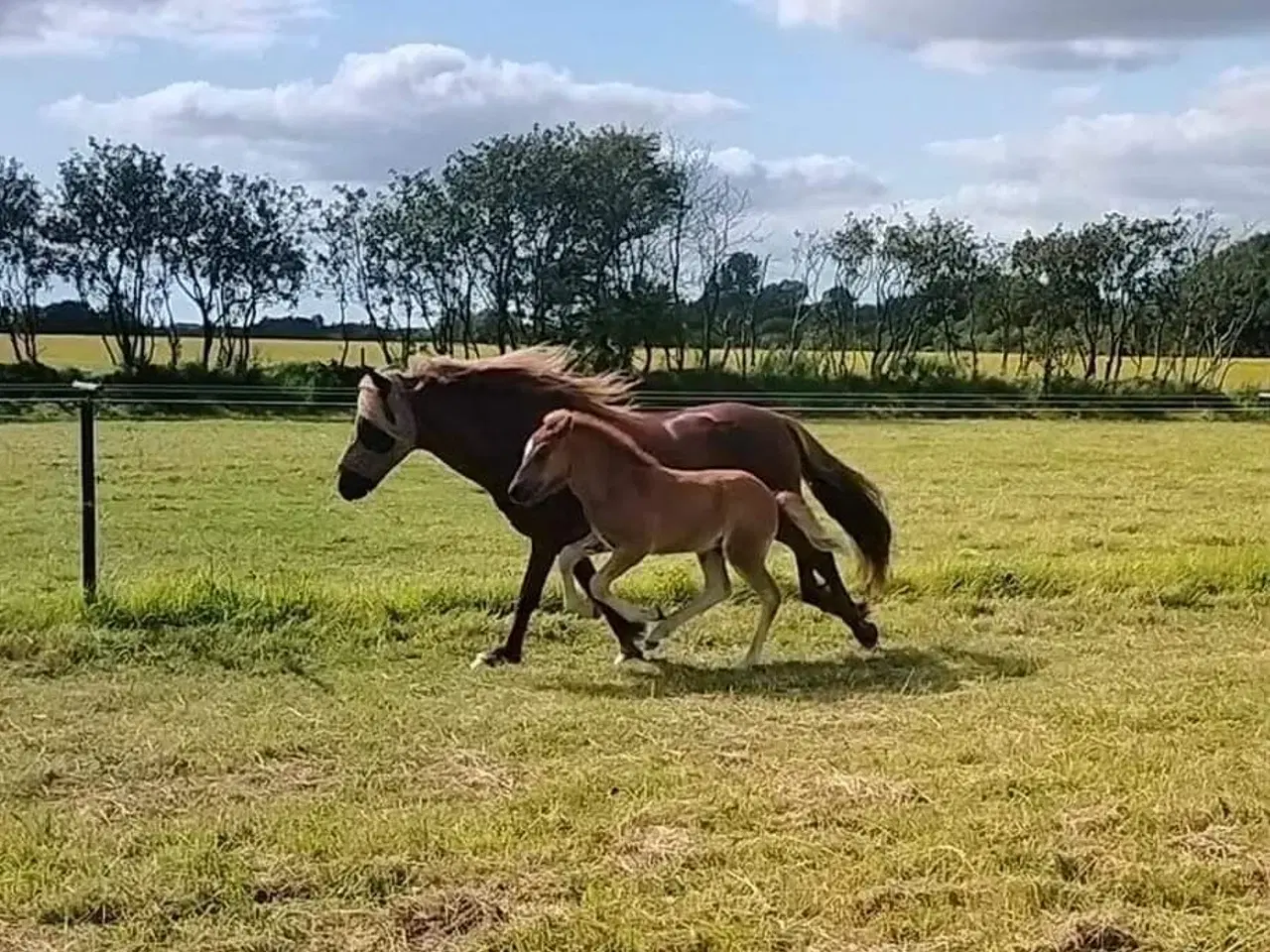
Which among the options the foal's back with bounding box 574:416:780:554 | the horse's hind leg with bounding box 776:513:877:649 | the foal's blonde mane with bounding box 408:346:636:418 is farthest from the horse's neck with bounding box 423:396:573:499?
the horse's hind leg with bounding box 776:513:877:649

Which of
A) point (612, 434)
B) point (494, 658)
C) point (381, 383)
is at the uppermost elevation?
point (381, 383)

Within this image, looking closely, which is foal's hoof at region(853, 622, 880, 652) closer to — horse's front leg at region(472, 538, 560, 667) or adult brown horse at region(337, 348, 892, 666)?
adult brown horse at region(337, 348, 892, 666)

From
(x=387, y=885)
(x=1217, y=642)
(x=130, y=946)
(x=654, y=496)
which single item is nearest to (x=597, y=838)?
(x=387, y=885)

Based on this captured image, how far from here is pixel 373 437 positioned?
7.77m

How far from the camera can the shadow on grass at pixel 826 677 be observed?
21.4 ft

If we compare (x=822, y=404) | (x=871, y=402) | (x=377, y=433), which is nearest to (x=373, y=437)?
(x=377, y=433)

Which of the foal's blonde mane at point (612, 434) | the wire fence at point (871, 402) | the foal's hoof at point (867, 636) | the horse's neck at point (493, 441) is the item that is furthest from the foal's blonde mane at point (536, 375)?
the wire fence at point (871, 402)

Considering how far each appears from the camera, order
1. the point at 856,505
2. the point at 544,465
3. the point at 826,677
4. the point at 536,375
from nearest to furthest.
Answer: the point at 826,677
the point at 544,465
the point at 536,375
the point at 856,505

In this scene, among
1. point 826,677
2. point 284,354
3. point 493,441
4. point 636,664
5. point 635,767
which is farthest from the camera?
point 284,354

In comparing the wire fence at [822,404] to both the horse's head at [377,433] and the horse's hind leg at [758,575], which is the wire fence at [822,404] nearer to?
the horse's head at [377,433]

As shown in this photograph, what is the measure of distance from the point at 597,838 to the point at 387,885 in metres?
0.63

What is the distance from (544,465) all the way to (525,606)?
2.49 feet

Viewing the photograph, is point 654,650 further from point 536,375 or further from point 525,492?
point 536,375

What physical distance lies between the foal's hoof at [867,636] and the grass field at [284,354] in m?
27.4
